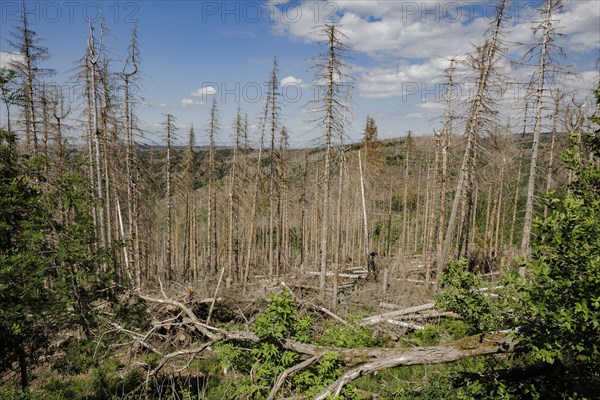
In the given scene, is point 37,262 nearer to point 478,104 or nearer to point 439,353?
point 439,353

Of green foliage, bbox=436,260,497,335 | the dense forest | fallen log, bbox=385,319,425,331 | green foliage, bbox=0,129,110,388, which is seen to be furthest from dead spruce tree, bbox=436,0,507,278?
green foliage, bbox=0,129,110,388

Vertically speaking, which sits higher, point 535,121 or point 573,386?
point 535,121

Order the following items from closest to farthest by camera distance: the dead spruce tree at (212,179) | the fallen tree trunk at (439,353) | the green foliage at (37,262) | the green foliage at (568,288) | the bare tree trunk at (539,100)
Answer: the green foliage at (568,288)
the fallen tree trunk at (439,353)
the green foliage at (37,262)
the bare tree trunk at (539,100)
the dead spruce tree at (212,179)

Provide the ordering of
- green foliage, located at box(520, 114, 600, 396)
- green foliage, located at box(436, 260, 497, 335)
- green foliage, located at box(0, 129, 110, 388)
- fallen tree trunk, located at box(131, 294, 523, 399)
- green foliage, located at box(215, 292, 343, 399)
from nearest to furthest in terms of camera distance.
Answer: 1. green foliage, located at box(520, 114, 600, 396)
2. fallen tree trunk, located at box(131, 294, 523, 399)
3. green foliage, located at box(436, 260, 497, 335)
4. green foliage, located at box(215, 292, 343, 399)
5. green foliage, located at box(0, 129, 110, 388)

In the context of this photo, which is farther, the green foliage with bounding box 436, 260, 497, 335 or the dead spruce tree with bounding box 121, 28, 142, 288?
the dead spruce tree with bounding box 121, 28, 142, 288

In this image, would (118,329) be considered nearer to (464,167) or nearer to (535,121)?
(464,167)

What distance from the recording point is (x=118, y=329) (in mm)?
8570

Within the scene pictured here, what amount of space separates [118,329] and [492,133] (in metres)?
17.1

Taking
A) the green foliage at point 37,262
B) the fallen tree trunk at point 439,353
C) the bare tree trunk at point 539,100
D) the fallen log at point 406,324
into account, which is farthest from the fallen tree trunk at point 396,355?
the bare tree trunk at point 539,100

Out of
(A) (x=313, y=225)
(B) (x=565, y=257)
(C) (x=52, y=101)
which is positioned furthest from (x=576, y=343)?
(A) (x=313, y=225)

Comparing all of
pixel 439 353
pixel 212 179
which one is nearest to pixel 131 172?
pixel 212 179

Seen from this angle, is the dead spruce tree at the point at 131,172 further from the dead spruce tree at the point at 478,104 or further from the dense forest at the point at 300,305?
the dead spruce tree at the point at 478,104

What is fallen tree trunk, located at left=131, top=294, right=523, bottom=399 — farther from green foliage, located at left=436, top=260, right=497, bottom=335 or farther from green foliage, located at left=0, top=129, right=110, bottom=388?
green foliage, located at left=0, top=129, right=110, bottom=388

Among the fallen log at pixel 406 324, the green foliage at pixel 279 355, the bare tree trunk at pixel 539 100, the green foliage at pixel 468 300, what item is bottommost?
the fallen log at pixel 406 324
